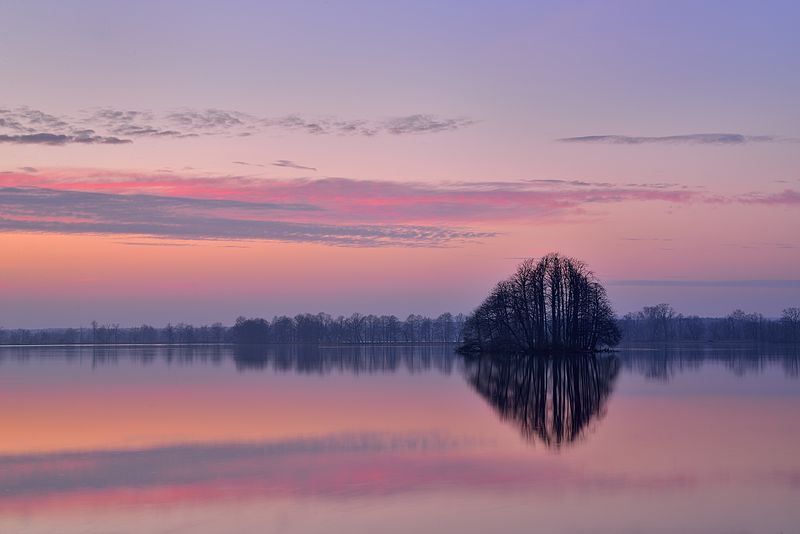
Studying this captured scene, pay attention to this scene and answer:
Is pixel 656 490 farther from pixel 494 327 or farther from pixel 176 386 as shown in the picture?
pixel 494 327

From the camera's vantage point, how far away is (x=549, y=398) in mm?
33250

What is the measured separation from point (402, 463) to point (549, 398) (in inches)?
652

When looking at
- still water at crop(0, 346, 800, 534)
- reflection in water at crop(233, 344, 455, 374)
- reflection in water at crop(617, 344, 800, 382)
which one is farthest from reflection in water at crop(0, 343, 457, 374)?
still water at crop(0, 346, 800, 534)

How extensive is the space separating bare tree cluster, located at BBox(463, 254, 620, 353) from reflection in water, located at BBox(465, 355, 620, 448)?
29184mm

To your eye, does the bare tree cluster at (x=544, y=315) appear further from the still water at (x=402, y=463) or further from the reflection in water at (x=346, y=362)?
the still water at (x=402, y=463)

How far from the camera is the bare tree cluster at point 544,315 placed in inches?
3319

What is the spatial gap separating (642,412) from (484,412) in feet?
17.3

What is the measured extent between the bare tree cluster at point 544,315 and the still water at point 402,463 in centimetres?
4898

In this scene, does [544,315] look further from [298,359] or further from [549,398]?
[549,398]

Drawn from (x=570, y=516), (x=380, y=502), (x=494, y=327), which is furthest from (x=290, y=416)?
(x=494, y=327)

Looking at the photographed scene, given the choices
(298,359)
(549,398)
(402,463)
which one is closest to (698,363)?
(298,359)

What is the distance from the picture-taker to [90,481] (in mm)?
16266

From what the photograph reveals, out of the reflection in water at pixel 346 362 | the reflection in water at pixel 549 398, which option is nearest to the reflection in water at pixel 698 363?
the reflection in water at pixel 549 398

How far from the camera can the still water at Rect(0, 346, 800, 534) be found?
13117 millimetres
